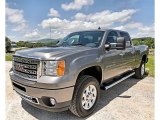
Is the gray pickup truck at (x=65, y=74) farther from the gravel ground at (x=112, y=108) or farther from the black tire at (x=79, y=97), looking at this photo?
the gravel ground at (x=112, y=108)

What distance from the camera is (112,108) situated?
12.6 ft

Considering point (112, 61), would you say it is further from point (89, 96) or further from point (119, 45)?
point (89, 96)

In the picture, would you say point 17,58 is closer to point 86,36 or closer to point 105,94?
point 86,36

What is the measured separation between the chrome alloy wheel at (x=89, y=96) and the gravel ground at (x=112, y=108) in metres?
0.21

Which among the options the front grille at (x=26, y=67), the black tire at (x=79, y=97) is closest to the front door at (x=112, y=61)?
the black tire at (x=79, y=97)

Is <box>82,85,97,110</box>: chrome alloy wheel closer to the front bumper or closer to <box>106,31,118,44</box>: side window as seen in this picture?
the front bumper

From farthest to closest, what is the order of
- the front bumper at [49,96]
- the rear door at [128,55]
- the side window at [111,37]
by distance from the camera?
the rear door at [128,55]
the side window at [111,37]
the front bumper at [49,96]

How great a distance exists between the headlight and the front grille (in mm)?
147

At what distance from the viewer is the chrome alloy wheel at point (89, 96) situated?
134 inches

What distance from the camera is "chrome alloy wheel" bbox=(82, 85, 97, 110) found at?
11.1 ft

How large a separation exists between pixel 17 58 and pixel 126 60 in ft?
9.21

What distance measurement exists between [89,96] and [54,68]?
965 millimetres

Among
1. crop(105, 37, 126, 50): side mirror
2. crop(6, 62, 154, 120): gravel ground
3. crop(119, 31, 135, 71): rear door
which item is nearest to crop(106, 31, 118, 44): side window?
crop(105, 37, 126, 50): side mirror

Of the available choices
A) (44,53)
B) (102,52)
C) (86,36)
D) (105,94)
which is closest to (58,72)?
(44,53)
